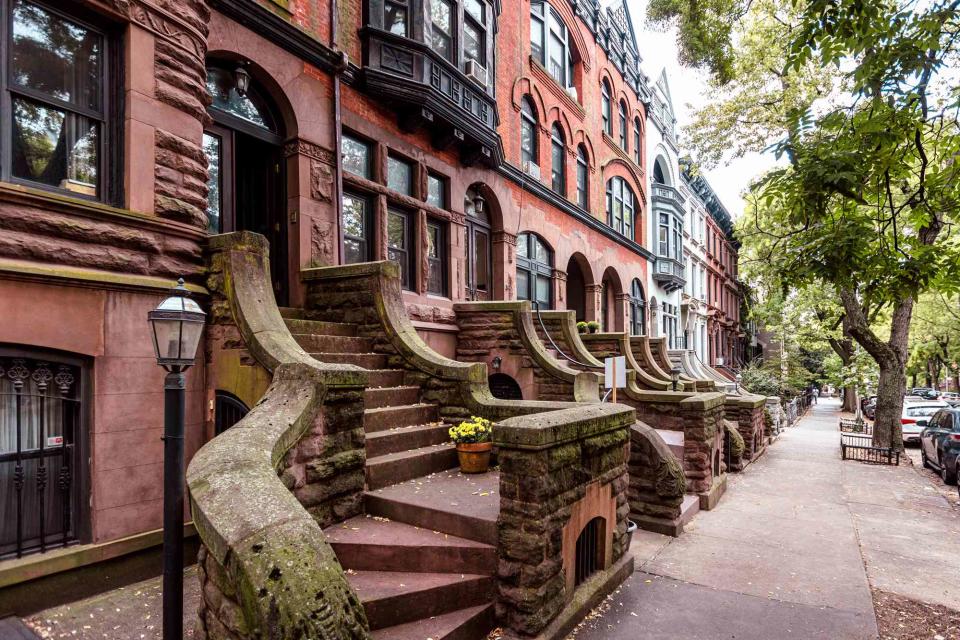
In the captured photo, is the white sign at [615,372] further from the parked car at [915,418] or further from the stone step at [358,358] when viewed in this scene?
the parked car at [915,418]

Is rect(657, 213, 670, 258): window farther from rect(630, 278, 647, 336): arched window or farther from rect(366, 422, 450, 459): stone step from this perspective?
rect(366, 422, 450, 459): stone step

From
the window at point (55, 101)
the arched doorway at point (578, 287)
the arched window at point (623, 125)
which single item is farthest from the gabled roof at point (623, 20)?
the window at point (55, 101)

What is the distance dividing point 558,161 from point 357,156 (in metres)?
9.40

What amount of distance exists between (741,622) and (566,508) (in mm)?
2071

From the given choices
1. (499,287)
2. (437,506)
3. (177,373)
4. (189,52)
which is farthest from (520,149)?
(177,373)

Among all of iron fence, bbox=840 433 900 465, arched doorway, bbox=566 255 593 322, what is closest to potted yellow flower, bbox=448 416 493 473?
arched doorway, bbox=566 255 593 322

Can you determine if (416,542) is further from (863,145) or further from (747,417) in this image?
(747,417)

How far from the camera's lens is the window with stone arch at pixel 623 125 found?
76.0 feet

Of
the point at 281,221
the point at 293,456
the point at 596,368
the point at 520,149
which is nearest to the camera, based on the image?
the point at 293,456

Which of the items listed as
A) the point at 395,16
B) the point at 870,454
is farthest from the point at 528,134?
the point at 870,454

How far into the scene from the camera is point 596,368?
12.0 metres

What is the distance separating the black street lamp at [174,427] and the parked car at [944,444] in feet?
52.3

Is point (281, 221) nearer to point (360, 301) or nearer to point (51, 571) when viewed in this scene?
point (360, 301)

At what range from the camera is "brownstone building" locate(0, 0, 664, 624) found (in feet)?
16.4
